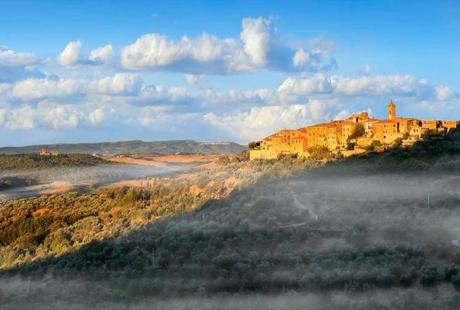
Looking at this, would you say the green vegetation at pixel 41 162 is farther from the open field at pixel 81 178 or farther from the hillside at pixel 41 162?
the open field at pixel 81 178

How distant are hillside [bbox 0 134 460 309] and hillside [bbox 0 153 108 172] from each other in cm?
1895

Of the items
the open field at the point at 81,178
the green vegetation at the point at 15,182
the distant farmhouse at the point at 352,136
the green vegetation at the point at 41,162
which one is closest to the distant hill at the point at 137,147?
the green vegetation at the point at 41,162

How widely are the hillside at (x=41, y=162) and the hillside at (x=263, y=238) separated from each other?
1895cm

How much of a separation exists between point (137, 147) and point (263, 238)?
10558 cm

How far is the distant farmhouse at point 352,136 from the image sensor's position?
4441cm

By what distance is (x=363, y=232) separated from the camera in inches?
1023

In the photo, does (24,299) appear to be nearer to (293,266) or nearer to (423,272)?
(293,266)

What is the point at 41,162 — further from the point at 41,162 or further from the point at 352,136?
the point at 352,136

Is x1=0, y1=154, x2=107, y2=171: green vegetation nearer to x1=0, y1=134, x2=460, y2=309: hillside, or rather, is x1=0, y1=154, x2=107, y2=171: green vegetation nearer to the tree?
x1=0, y1=134, x2=460, y2=309: hillside

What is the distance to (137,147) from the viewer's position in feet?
428

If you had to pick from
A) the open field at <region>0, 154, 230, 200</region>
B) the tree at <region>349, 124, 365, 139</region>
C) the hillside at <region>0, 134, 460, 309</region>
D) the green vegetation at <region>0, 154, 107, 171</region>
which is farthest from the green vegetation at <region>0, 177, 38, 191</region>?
the tree at <region>349, 124, 365, 139</region>

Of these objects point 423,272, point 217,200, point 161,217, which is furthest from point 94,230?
point 423,272

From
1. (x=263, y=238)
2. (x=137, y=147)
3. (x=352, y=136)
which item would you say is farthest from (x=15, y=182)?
(x=137, y=147)

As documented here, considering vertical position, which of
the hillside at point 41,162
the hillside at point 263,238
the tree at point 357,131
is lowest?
the hillside at point 263,238
